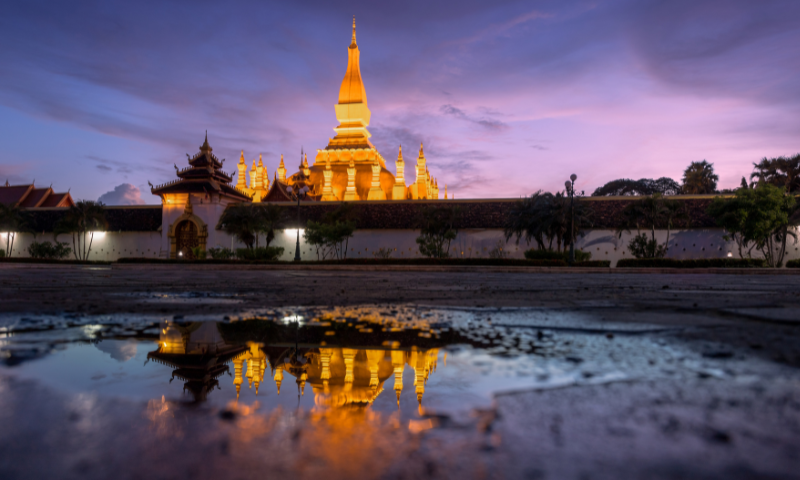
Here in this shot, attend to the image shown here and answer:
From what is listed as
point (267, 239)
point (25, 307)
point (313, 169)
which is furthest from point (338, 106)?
point (25, 307)

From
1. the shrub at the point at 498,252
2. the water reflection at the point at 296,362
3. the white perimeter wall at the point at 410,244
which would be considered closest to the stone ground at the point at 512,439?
the water reflection at the point at 296,362

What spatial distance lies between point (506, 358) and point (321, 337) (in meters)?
1.00

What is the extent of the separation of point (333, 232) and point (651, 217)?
1899cm

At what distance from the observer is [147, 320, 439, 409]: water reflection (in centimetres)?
158

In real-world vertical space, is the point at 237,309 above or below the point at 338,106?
below

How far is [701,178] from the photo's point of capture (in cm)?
5166

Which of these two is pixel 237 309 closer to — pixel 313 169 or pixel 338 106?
pixel 313 169

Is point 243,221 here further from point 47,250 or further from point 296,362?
point 296,362

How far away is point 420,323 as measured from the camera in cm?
329

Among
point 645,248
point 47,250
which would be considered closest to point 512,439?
point 645,248

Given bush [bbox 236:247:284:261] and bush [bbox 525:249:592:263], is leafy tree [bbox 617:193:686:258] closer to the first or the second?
bush [bbox 525:249:592:263]

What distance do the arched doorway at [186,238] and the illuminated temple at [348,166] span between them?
16.2 meters

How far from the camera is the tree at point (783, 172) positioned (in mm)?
35781

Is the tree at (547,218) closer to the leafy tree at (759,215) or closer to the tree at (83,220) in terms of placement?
the leafy tree at (759,215)
